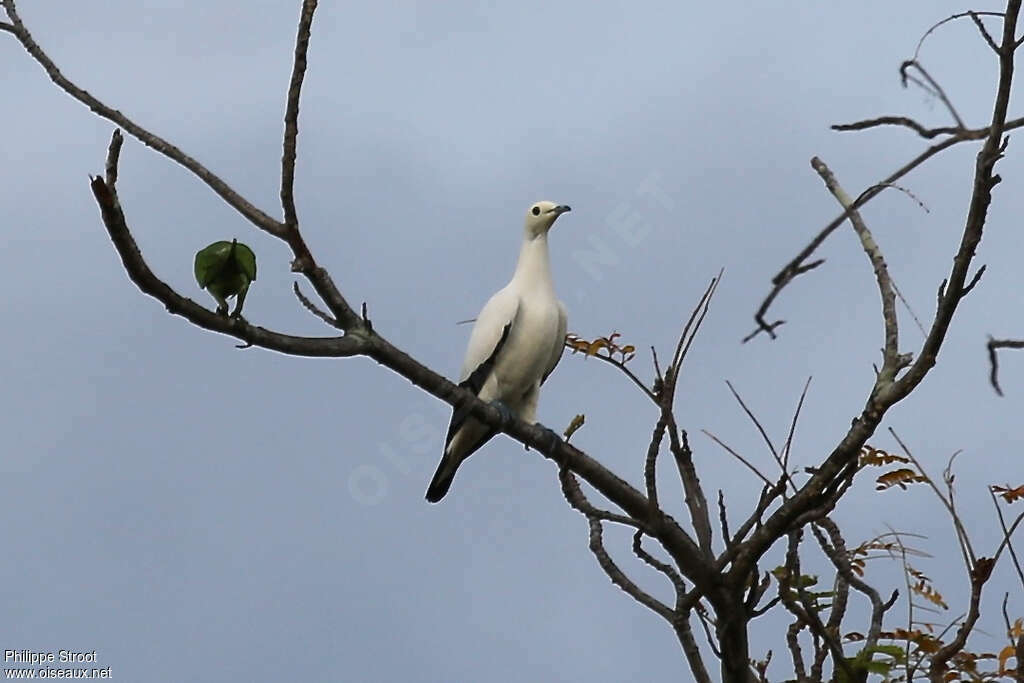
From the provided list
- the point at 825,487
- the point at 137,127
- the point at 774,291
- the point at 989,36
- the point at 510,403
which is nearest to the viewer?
the point at 774,291

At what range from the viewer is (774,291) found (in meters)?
1.87

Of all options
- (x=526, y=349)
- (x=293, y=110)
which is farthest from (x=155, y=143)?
(x=526, y=349)

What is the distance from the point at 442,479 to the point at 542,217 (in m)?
1.79

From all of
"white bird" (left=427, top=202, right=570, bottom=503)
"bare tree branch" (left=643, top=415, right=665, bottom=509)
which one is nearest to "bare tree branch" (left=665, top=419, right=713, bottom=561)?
"bare tree branch" (left=643, top=415, right=665, bottom=509)

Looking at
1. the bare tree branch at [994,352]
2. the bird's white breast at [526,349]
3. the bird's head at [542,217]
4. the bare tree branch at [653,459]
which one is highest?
the bird's head at [542,217]

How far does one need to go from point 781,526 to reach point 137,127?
2303mm

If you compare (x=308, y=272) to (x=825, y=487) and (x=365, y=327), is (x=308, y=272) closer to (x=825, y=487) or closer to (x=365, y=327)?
(x=365, y=327)

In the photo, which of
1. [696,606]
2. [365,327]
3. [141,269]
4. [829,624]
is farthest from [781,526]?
A: [141,269]

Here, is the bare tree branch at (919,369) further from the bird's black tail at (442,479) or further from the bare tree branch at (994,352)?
the bird's black tail at (442,479)

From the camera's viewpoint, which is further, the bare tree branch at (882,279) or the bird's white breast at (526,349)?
the bird's white breast at (526,349)

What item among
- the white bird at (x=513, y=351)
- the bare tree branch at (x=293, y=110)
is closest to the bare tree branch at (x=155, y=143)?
the bare tree branch at (x=293, y=110)

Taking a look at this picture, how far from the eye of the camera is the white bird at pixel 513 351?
7.79 m

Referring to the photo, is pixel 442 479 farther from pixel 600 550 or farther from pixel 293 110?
pixel 293 110

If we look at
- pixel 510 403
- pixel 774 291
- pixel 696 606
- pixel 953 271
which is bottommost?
pixel 774 291
